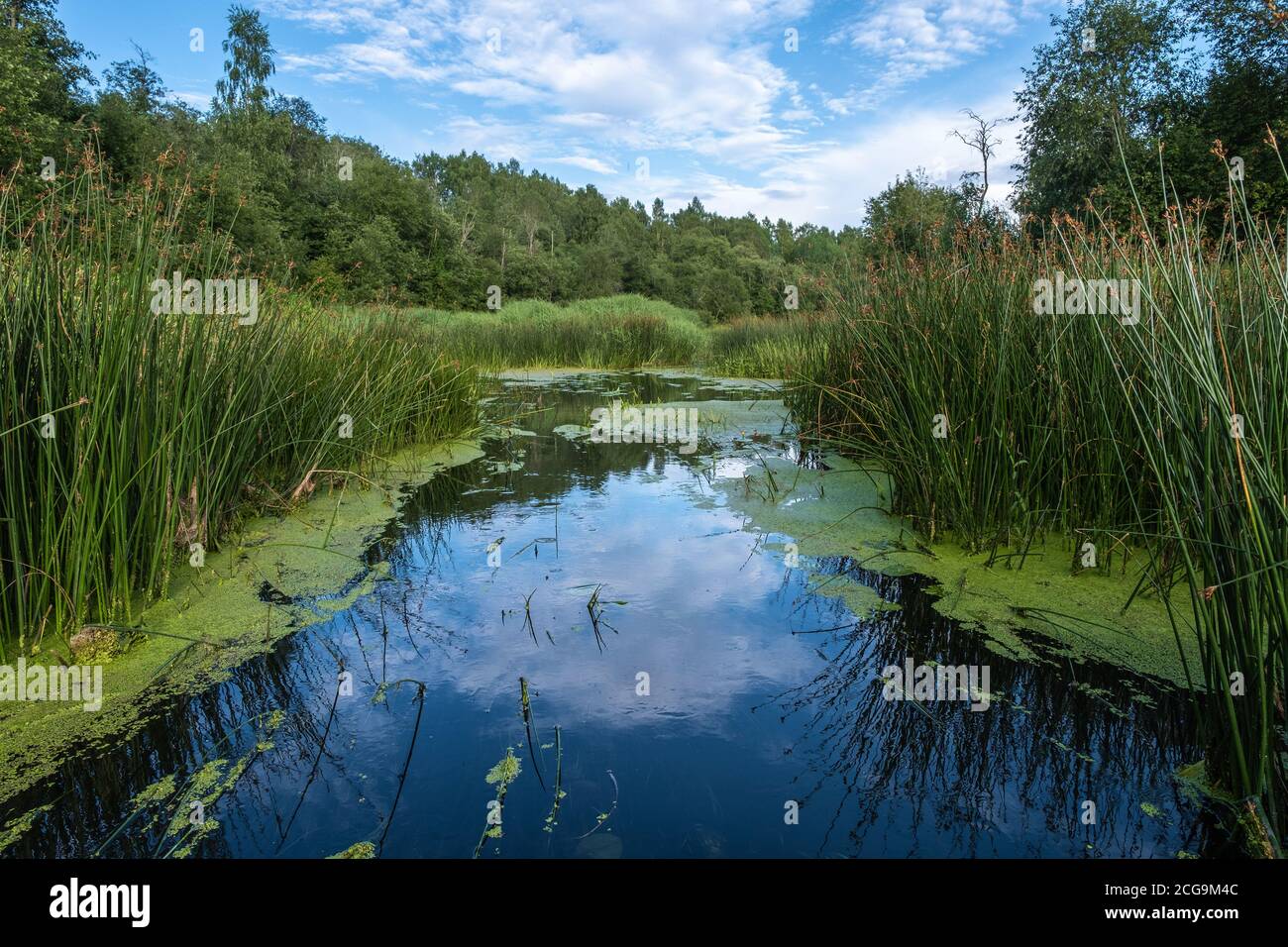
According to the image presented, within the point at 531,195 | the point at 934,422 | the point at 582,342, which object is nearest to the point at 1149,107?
the point at 582,342

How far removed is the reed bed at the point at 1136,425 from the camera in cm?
162

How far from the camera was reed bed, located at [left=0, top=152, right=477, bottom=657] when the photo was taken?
236 centimetres

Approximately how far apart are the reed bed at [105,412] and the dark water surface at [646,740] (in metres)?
0.68

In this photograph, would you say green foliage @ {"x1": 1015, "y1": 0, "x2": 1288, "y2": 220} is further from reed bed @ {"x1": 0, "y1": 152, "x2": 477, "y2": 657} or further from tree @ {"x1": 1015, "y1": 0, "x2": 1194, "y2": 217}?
reed bed @ {"x1": 0, "y1": 152, "x2": 477, "y2": 657}

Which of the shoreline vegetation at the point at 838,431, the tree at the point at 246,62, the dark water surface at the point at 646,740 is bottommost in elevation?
the dark water surface at the point at 646,740

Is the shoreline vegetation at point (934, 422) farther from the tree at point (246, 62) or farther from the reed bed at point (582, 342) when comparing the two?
the tree at point (246, 62)

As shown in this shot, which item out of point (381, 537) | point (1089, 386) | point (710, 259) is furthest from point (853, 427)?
point (710, 259)

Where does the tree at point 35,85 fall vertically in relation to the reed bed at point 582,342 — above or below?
above

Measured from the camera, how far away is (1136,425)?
2.25 m

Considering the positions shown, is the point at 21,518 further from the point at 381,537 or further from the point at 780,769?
A: the point at 780,769

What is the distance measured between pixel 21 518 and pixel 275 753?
1244 mm

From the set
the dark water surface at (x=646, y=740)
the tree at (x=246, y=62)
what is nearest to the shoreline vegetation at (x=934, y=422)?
the dark water surface at (x=646, y=740)

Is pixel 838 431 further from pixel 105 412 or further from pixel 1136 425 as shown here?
pixel 105 412

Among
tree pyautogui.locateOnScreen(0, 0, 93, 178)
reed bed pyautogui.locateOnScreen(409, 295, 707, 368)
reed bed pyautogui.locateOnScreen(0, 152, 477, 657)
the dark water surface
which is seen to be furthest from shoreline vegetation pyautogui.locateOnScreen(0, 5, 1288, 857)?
tree pyautogui.locateOnScreen(0, 0, 93, 178)
